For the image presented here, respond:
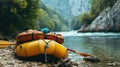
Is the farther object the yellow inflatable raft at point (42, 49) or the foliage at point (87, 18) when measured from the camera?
the foliage at point (87, 18)

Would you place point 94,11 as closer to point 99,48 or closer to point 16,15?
point 16,15

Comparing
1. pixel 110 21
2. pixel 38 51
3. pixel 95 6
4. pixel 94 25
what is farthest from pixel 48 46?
pixel 95 6

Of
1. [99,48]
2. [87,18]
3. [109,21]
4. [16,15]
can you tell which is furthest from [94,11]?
[99,48]

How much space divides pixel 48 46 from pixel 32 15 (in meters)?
23.4

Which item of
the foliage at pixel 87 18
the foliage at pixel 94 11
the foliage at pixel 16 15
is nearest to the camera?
the foliage at pixel 16 15

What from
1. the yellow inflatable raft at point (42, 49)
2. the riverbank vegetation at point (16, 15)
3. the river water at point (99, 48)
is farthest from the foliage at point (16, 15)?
the yellow inflatable raft at point (42, 49)

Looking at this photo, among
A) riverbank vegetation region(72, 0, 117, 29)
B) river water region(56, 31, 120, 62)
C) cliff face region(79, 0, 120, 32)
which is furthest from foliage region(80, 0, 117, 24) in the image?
river water region(56, 31, 120, 62)

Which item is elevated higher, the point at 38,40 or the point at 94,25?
the point at 38,40

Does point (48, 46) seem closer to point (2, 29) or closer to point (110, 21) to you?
point (2, 29)

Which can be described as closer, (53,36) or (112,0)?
(53,36)

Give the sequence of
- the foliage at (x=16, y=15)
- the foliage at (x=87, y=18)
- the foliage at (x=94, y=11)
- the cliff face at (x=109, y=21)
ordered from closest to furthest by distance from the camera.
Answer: the foliage at (x=16, y=15) < the cliff face at (x=109, y=21) < the foliage at (x=94, y=11) < the foliage at (x=87, y=18)

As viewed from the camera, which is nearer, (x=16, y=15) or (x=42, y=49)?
(x=42, y=49)

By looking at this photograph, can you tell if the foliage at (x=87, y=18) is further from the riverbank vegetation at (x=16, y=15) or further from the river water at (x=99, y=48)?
the riverbank vegetation at (x=16, y=15)

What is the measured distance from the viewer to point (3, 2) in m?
33.9
